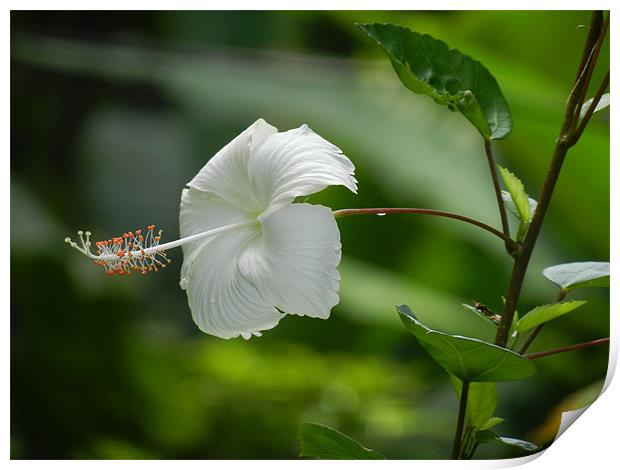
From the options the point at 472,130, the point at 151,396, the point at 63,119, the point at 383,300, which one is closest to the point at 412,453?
→ the point at 383,300

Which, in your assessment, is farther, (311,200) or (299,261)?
(311,200)

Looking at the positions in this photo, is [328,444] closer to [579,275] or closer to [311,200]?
[579,275]

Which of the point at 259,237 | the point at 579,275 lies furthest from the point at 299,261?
the point at 579,275

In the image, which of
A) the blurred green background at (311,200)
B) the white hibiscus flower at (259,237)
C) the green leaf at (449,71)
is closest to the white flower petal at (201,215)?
the white hibiscus flower at (259,237)

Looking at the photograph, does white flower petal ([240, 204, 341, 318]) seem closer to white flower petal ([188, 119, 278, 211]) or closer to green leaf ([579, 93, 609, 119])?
white flower petal ([188, 119, 278, 211])

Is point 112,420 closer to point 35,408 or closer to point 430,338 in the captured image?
point 35,408

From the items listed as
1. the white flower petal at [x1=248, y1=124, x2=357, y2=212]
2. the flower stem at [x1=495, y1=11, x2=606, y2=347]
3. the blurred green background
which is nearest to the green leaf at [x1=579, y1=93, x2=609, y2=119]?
the flower stem at [x1=495, y1=11, x2=606, y2=347]
